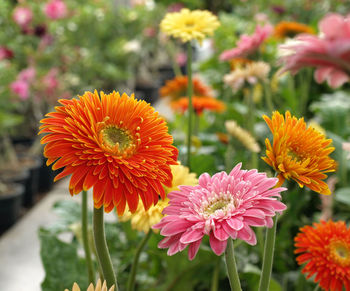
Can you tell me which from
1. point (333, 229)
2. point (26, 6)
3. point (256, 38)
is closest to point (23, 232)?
point (26, 6)

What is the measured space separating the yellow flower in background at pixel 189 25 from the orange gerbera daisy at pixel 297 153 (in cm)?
29

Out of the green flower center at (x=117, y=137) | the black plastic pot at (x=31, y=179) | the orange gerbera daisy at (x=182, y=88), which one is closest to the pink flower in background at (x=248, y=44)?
the orange gerbera daisy at (x=182, y=88)

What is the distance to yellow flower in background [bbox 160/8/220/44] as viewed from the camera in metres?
0.58

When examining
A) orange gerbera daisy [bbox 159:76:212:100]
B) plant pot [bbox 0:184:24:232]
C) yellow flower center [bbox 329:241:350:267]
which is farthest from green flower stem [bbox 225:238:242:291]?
plant pot [bbox 0:184:24:232]

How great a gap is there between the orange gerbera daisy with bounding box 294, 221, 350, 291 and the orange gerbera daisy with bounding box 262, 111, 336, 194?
93 millimetres

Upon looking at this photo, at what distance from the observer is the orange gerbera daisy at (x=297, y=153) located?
0.31 metres

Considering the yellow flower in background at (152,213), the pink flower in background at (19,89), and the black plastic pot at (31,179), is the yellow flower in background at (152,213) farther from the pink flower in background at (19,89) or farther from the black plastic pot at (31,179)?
the black plastic pot at (31,179)

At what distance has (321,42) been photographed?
0.38 meters

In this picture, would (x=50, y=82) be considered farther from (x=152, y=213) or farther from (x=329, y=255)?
(x=329, y=255)

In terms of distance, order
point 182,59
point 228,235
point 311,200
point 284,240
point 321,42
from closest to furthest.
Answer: point 228,235 < point 321,42 < point 284,240 < point 311,200 < point 182,59

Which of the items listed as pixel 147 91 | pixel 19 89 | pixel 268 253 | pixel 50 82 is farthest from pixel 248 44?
pixel 147 91

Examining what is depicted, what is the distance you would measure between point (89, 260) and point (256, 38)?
49 cm

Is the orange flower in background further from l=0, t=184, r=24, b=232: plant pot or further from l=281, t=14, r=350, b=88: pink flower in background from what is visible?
l=0, t=184, r=24, b=232: plant pot

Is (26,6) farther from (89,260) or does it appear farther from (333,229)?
(333,229)
